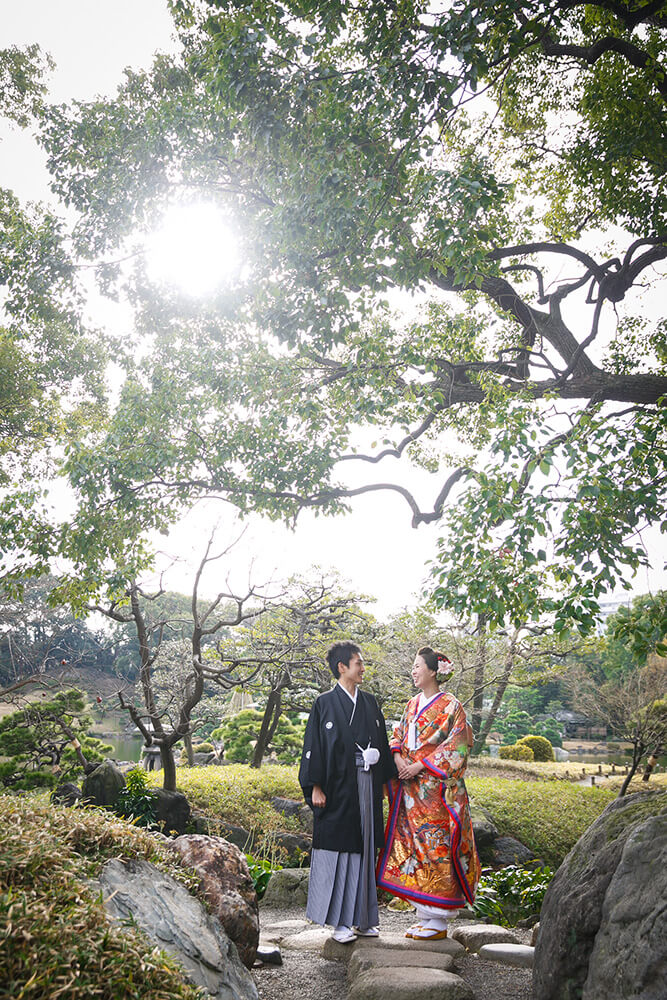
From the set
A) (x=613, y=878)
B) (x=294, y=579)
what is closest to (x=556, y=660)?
(x=294, y=579)

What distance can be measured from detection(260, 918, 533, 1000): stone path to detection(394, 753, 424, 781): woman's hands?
2.90 feet

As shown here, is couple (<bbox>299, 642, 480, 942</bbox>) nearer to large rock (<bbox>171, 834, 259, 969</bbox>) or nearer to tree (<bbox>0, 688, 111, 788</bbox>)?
large rock (<bbox>171, 834, 259, 969</bbox>)

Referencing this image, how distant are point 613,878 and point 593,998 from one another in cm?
40

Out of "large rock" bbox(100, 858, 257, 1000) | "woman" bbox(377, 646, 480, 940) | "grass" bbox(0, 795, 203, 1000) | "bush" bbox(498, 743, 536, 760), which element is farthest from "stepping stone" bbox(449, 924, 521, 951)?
"bush" bbox(498, 743, 536, 760)

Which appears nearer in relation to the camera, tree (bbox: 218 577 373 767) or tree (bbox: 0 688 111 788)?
tree (bbox: 0 688 111 788)

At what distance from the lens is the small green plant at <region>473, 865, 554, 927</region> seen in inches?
200

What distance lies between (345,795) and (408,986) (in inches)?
51.2

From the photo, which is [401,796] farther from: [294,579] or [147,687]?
[294,579]

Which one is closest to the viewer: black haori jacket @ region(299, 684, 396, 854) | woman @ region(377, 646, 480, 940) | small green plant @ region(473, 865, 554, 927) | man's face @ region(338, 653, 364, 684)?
black haori jacket @ region(299, 684, 396, 854)

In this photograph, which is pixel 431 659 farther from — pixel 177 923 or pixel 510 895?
pixel 510 895

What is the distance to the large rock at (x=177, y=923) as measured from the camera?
202cm

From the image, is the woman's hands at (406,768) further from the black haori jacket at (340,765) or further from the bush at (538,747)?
the bush at (538,747)

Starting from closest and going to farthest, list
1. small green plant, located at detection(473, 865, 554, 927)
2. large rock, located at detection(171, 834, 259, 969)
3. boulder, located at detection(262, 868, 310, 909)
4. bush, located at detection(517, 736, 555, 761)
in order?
large rock, located at detection(171, 834, 259, 969) < small green plant, located at detection(473, 865, 554, 927) < boulder, located at detection(262, 868, 310, 909) < bush, located at detection(517, 736, 555, 761)

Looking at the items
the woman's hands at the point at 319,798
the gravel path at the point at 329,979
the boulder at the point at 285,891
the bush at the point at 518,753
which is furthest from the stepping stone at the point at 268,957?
the bush at the point at 518,753
